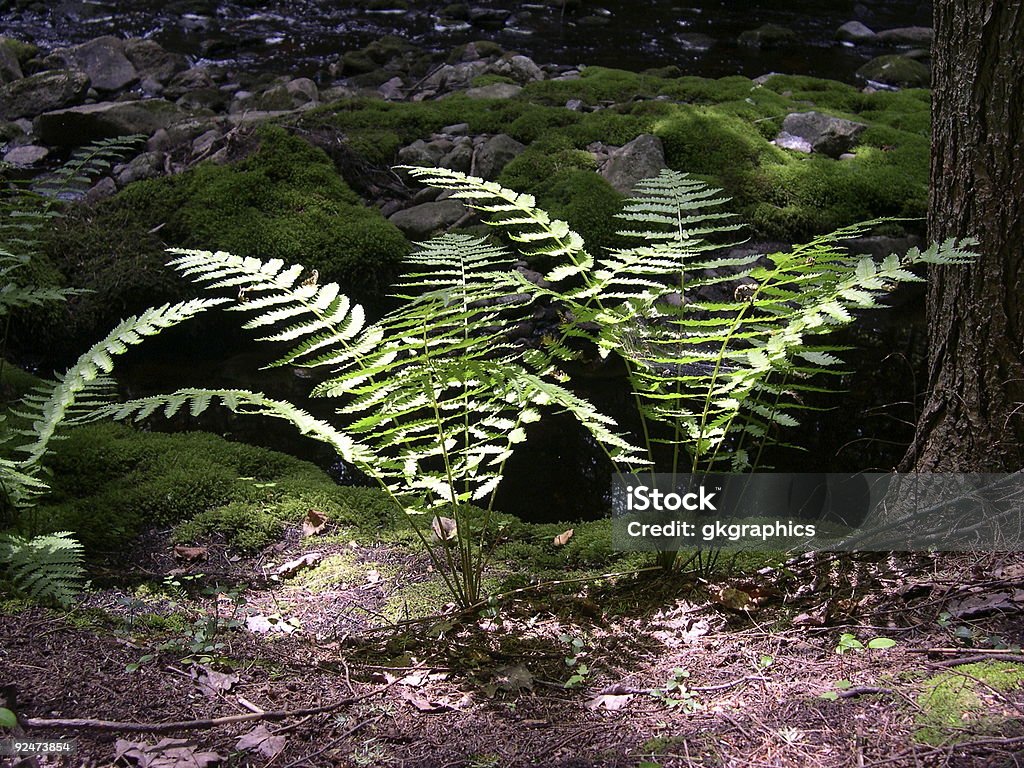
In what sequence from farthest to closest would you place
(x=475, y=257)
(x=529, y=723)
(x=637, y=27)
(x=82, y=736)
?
1. (x=637, y=27)
2. (x=475, y=257)
3. (x=529, y=723)
4. (x=82, y=736)

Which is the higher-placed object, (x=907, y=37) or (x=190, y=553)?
(x=907, y=37)

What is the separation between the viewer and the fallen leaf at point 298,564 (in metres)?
3.03

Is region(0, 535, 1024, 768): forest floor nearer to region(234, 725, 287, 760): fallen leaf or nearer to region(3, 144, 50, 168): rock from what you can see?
region(234, 725, 287, 760): fallen leaf

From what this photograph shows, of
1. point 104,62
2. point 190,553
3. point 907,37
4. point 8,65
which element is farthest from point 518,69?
point 190,553

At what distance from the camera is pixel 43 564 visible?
8.14 ft

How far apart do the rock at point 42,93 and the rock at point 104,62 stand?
0.56m

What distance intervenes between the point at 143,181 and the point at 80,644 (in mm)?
5231

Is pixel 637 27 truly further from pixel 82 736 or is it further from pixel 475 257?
pixel 82 736

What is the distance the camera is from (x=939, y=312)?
2664 millimetres

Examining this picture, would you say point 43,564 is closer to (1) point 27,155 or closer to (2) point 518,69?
(1) point 27,155

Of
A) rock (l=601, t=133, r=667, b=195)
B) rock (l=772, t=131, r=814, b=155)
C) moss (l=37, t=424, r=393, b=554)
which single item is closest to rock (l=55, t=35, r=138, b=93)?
rock (l=601, t=133, r=667, b=195)

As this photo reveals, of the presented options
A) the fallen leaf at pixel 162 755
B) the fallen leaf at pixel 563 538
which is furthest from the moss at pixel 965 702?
the fallen leaf at pixel 563 538

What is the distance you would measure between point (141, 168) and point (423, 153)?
2317mm

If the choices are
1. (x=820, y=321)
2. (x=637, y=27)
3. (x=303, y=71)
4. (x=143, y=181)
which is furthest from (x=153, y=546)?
(x=637, y=27)
